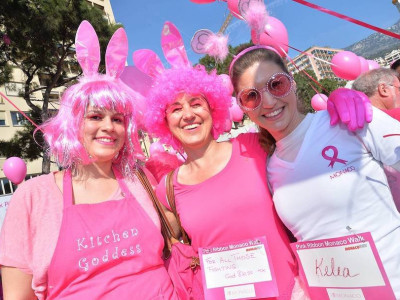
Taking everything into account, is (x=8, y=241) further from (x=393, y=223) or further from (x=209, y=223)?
(x=393, y=223)

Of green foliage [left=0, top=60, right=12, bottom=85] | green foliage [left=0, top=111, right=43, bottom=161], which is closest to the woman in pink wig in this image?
green foliage [left=0, top=60, right=12, bottom=85]

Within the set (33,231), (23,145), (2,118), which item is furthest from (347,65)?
(2,118)

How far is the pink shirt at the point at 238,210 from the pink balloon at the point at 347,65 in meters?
Result: 3.41

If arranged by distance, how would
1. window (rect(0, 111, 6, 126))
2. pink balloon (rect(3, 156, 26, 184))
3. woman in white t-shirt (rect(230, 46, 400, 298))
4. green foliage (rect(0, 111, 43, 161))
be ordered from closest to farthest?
woman in white t-shirt (rect(230, 46, 400, 298)) < pink balloon (rect(3, 156, 26, 184)) < green foliage (rect(0, 111, 43, 161)) < window (rect(0, 111, 6, 126))

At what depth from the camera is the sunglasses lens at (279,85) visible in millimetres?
1623

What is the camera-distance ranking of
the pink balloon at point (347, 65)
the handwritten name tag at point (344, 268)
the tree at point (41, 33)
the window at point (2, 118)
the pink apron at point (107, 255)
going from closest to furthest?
the handwritten name tag at point (344, 268) → the pink apron at point (107, 255) → the pink balloon at point (347, 65) → the tree at point (41, 33) → the window at point (2, 118)

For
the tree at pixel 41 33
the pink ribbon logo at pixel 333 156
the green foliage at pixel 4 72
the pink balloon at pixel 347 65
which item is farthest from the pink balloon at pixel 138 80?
the green foliage at pixel 4 72

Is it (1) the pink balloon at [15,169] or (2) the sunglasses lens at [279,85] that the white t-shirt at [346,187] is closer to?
(2) the sunglasses lens at [279,85]

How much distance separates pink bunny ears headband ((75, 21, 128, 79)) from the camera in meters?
2.16

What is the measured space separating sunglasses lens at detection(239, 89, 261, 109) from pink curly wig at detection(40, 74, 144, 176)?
2.65ft

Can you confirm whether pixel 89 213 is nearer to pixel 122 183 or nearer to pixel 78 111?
pixel 122 183

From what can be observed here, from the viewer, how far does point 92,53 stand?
2176 millimetres

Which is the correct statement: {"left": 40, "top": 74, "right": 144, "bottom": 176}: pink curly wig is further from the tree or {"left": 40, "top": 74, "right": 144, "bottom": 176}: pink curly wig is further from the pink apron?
the tree

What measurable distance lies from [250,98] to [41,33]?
1203cm
